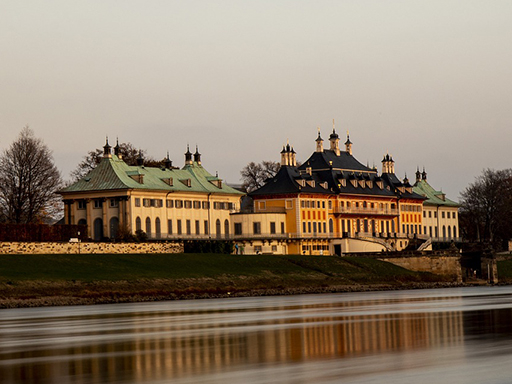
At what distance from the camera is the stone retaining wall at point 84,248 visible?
284ft

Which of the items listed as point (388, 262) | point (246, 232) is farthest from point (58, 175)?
point (388, 262)

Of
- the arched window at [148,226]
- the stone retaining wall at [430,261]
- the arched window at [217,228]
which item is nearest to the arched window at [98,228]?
the arched window at [148,226]

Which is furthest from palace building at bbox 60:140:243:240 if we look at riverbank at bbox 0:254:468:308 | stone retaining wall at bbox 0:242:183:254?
riverbank at bbox 0:254:468:308

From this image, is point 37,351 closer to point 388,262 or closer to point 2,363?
point 2,363

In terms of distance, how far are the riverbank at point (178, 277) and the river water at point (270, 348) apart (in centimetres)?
2315

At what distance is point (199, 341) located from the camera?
3312cm

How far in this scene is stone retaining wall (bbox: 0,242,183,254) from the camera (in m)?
86.7

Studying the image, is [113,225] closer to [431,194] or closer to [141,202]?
[141,202]

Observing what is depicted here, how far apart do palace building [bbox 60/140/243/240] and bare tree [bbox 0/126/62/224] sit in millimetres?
8700

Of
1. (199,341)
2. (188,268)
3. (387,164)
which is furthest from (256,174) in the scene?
(199,341)

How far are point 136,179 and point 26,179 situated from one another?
14884mm

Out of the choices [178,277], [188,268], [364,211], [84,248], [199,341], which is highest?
[364,211]

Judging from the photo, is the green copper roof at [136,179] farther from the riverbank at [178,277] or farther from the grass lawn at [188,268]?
the riverbank at [178,277]

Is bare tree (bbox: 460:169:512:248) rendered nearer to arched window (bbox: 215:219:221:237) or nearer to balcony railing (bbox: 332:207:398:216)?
balcony railing (bbox: 332:207:398:216)
